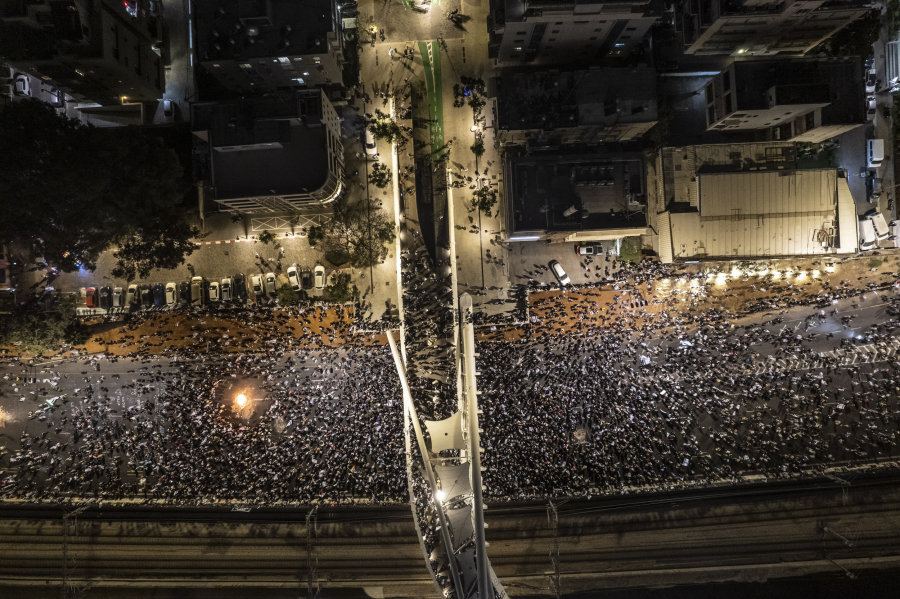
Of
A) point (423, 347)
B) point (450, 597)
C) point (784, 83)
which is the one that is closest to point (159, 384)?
point (423, 347)

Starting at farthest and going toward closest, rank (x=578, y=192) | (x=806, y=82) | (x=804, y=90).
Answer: (x=578, y=192) → (x=806, y=82) → (x=804, y=90)

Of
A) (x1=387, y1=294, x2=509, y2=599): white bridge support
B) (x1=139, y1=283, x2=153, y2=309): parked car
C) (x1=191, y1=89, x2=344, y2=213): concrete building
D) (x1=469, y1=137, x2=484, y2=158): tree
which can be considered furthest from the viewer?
(x1=139, y1=283, x2=153, y2=309): parked car

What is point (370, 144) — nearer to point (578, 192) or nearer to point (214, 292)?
point (578, 192)

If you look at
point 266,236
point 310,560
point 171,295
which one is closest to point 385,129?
point 266,236

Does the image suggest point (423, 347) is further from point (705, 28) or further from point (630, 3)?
point (705, 28)

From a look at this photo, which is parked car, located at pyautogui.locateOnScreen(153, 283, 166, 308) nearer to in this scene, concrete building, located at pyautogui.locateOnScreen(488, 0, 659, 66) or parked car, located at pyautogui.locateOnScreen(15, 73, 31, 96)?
parked car, located at pyautogui.locateOnScreen(15, 73, 31, 96)

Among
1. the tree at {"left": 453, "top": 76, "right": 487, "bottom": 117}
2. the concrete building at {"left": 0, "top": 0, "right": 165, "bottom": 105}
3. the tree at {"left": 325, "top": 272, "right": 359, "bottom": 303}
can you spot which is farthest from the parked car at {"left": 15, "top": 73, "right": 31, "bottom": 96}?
the tree at {"left": 453, "top": 76, "right": 487, "bottom": 117}

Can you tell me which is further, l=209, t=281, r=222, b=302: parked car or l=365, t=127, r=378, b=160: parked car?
l=209, t=281, r=222, b=302: parked car

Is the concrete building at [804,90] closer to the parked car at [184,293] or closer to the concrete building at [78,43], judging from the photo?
the concrete building at [78,43]
